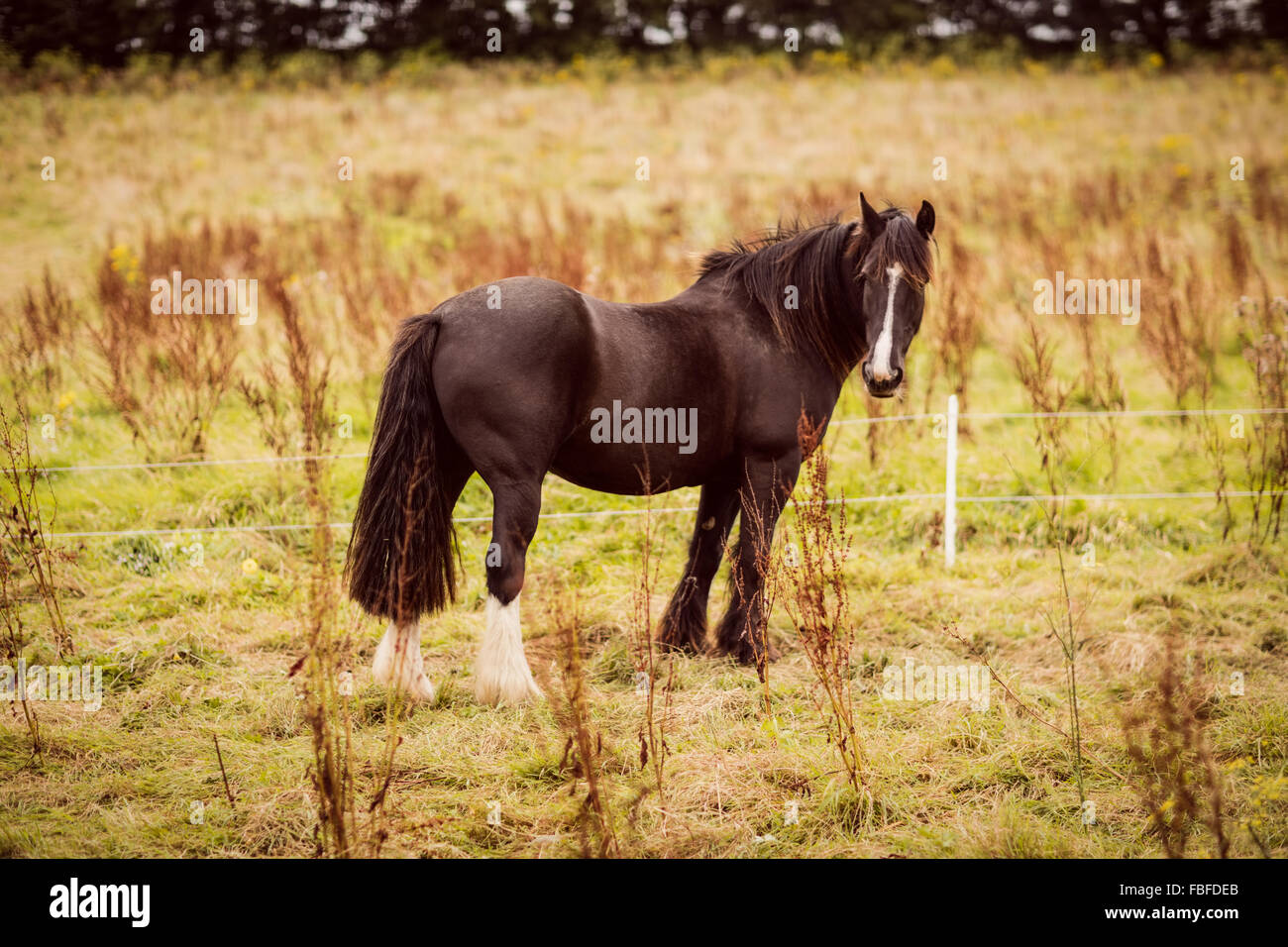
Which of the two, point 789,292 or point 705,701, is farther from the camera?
point 789,292

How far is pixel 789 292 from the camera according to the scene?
4840mm

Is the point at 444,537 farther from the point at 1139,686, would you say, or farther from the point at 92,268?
the point at 92,268

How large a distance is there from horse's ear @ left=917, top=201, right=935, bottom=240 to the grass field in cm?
64

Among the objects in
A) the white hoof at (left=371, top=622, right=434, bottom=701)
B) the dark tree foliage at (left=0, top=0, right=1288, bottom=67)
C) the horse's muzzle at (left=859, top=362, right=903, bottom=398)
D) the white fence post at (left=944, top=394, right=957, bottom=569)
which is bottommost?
the white hoof at (left=371, top=622, right=434, bottom=701)

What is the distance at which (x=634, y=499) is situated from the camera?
6969 mm

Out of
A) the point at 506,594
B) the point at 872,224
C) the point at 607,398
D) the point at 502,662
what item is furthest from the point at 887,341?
the point at 502,662

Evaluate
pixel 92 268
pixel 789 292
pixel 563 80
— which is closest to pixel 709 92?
pixel 563 80

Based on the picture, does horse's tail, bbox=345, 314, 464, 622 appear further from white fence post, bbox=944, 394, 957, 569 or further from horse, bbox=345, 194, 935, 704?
white fence post, bbox=944, 394, 957, 569

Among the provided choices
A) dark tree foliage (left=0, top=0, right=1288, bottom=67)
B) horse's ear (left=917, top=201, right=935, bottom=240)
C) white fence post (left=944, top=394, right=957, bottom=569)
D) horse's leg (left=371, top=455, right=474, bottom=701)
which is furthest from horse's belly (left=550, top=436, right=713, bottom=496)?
dark tree foliage (left=0, top=0, right=1288, bottom=67)

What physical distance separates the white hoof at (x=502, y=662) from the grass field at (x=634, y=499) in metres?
0.12

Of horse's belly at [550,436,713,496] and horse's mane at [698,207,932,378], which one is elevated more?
horse's mane at [698,207,932,378]

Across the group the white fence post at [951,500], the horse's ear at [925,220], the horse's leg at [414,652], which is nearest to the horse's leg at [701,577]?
the horse's leg at [414,652]

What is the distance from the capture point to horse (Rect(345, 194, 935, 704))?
417 centimetres
